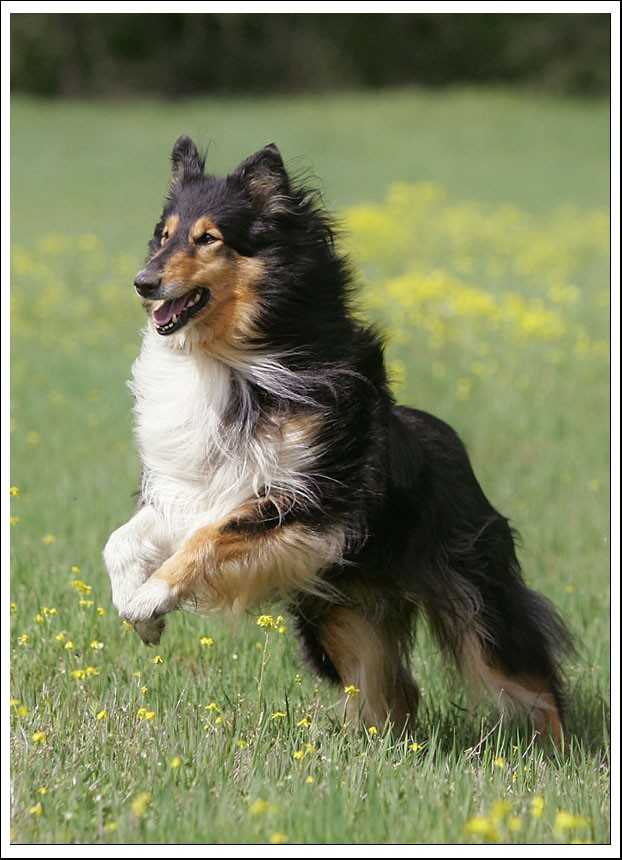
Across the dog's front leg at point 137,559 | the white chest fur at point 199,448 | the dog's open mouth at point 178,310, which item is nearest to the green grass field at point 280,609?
the dog's front leg at point 137,559

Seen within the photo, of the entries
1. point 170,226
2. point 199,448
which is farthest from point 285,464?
point 170,226

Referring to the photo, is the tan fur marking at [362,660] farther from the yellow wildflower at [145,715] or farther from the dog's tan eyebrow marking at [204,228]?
the dog's tan eyebrow marking at [204,228]

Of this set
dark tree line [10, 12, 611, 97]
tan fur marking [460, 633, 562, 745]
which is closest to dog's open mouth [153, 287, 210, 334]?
tan fur marking [460, 633, 562, 745]

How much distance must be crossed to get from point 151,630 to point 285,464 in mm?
772

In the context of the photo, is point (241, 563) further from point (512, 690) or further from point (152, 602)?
point (512, 690)

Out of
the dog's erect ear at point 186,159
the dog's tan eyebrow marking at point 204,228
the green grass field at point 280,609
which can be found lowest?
the green grass field at point 280,609

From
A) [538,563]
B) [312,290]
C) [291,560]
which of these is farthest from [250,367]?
[538,563]

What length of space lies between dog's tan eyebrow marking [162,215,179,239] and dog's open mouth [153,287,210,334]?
0.84 feet

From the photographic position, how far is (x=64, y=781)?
3.62 metres

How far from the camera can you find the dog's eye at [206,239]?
165 inches

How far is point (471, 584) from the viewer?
4.60 meters

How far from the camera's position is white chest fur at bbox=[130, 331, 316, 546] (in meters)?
4.23

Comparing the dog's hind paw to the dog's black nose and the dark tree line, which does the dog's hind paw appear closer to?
the dog's black nose

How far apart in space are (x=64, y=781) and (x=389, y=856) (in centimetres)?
107
